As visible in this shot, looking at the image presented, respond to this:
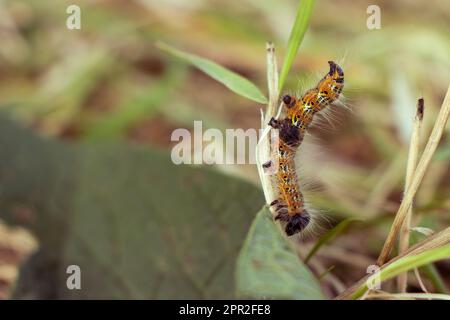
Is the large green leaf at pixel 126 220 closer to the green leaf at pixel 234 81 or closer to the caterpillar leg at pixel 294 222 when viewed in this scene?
the caterpillar leg at pixel 294 222

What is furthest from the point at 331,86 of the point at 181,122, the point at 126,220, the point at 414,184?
the point at 181,122

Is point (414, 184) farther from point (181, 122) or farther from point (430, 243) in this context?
point (181, 122)

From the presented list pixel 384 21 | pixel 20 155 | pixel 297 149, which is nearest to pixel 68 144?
pixel 20 155

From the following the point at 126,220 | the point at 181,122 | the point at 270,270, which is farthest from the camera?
the point at 181,122
